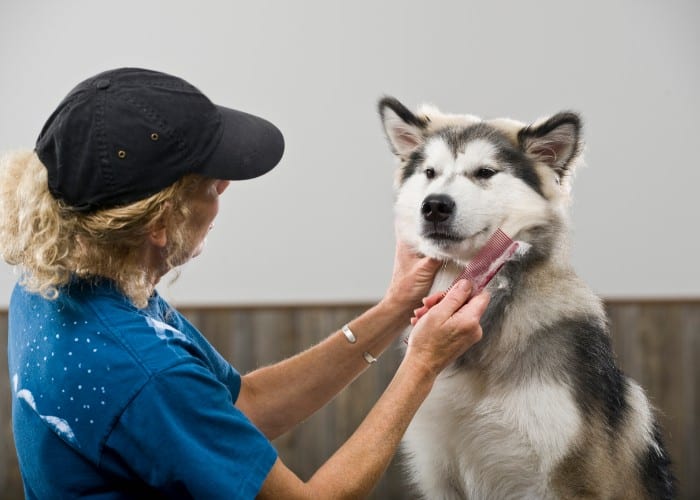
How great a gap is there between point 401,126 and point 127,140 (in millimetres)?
877

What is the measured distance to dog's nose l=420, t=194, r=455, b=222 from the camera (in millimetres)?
1855

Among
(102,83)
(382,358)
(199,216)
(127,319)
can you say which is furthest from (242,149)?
(382,358)

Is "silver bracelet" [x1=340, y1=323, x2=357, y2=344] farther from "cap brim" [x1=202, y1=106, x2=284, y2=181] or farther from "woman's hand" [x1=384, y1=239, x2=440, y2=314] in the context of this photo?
"cap brim" [x1=202, y1=106, x2=284, y2=181]

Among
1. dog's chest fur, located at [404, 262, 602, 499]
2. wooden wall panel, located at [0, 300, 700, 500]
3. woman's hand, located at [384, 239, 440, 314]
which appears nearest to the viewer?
dog's chest fur, located at [404, 262, 602, 499]

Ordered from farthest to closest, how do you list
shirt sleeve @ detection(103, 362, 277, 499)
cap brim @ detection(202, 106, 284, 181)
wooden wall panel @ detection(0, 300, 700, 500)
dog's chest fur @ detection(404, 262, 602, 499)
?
wooden wall panel @ detection(0, 300, 700, 500)
dog's chest fur @ detection(404, 262, 602, 499)
cap brim @ detection(202, 106, 284, 181)
shirt sleeve @ detection(103, 362, 277, 499)

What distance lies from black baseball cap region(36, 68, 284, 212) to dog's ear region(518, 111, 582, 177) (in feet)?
2.48

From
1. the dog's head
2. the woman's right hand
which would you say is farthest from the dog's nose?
the woman's right hand

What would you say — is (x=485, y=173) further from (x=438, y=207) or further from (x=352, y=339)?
(x=352, y=339)

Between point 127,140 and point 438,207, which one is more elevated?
point 127,140

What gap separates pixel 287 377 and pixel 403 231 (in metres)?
0.47

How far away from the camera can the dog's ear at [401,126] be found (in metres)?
2.11

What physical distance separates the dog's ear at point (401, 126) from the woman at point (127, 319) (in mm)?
534

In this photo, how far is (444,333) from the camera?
1.68 m

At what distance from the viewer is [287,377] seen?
2.15 m
